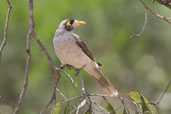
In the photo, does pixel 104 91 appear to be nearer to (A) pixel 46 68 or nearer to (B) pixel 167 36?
(A) pixel 46 68

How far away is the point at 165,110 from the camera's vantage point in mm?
7293

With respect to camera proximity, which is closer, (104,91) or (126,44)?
(104,91)

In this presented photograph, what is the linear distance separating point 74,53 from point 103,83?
0.48 meters

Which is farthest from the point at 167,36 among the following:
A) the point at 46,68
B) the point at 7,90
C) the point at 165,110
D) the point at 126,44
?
the point at 7,90

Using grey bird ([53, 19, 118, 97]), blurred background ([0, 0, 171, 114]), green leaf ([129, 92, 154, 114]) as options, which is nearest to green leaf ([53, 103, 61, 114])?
green leaf ([129, 92, 154, 114])

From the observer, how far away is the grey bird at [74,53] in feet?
16.4

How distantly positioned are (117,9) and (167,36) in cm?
92

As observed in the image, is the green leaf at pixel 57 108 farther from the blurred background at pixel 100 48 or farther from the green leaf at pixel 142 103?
the blurred background at pixel 100 48

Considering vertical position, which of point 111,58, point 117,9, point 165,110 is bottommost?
point 165,110

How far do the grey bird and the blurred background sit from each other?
1201 millimetres

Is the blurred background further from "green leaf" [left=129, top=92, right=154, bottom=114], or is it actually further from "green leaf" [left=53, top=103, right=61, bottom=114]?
"green leaf" [left=53, top=103, right=61, bottom=114]

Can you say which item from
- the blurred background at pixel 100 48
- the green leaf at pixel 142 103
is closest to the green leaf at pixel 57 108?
the green leaf at pixel 142 103

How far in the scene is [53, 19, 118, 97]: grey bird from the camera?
498 centimetres

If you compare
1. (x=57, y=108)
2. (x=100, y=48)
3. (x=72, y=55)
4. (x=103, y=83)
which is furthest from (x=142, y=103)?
(x=100, y=48)
